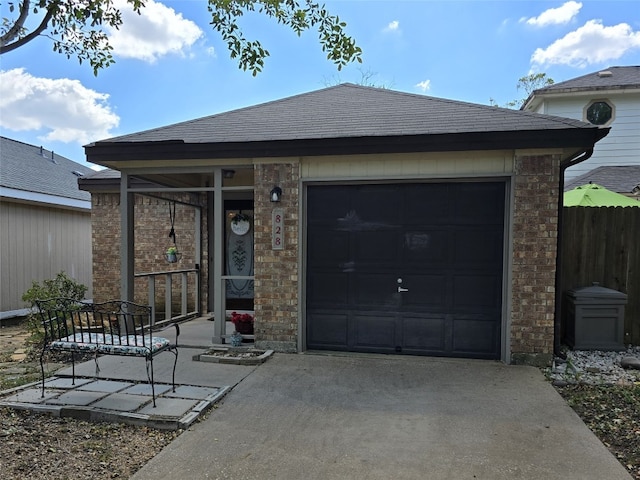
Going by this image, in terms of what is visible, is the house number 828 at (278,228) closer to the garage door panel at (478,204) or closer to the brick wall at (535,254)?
the garage door panel at (478,204)

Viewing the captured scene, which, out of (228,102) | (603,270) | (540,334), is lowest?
(540,334)

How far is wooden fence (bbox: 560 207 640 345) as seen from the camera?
639cm

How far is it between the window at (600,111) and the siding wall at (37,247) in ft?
49.0

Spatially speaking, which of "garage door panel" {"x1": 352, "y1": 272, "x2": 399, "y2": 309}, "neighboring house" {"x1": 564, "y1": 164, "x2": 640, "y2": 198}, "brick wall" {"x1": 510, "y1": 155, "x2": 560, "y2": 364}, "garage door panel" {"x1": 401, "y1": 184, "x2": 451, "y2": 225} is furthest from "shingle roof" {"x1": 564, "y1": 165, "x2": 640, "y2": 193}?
"garage door panel" {"x1": 352, "y1": 272, "x2": 399, "y2": 309}

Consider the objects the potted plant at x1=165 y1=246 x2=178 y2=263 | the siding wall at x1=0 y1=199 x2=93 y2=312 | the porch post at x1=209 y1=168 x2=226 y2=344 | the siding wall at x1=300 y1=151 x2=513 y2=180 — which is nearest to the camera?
the siding wall at x1=300 y1=151 x2=513 y2=180

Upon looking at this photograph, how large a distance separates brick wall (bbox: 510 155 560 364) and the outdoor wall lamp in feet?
10.2

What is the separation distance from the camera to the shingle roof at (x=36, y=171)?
1008 centimetres

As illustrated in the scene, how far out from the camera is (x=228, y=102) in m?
12.0

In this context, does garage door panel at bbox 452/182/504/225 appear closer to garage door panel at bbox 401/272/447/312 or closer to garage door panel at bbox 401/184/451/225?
garage door panel at bbox 401/184/451/225

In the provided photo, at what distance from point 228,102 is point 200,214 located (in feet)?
15.6

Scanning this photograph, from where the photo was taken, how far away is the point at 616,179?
10.9 meters

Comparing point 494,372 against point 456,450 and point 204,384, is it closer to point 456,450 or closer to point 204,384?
point 456,450

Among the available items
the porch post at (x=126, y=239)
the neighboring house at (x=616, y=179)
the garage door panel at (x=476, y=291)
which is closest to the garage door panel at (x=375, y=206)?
the garage door panel at (x=476, y=291)

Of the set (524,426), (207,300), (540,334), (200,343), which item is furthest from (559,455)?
(207,300)
